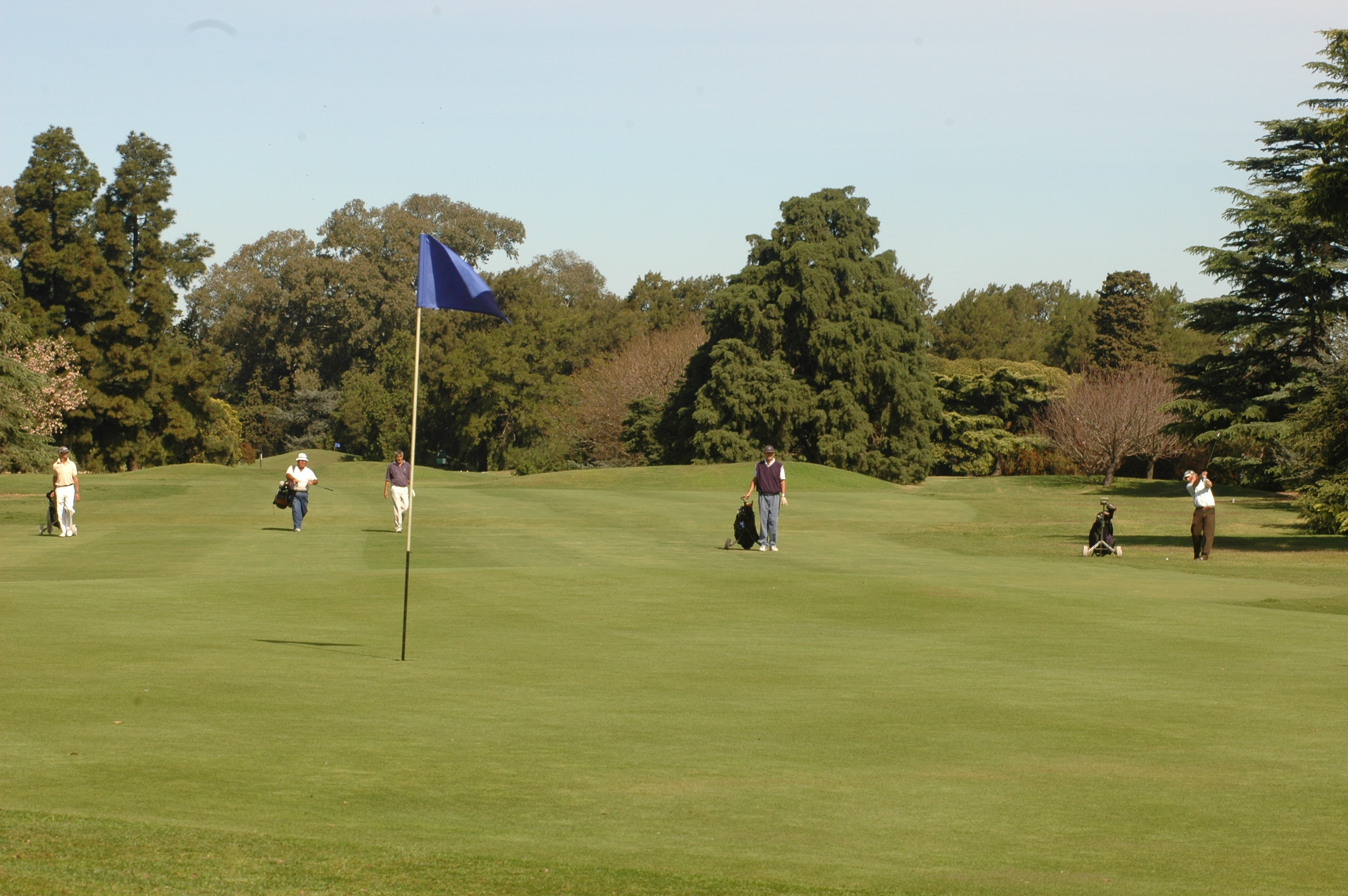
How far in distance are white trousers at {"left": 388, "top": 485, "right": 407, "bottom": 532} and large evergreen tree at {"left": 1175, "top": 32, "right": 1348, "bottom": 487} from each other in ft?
116

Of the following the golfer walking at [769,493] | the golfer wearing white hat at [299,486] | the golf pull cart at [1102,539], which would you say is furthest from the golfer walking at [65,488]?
the golf pull cart at [1102,539]

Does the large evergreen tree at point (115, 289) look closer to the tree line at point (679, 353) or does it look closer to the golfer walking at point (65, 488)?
the tree line at point (679, 353)

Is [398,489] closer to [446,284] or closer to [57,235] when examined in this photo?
[446,284]

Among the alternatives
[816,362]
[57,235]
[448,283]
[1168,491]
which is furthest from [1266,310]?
[57,235]

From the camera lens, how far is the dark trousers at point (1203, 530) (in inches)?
1193

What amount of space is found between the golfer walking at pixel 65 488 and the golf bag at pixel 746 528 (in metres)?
14.6

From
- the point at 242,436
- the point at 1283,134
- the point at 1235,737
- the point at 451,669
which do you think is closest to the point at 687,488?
the point at 1283,134

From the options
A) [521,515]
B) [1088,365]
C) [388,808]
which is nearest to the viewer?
[388,808]

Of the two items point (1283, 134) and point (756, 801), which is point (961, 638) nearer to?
point (756, 801)

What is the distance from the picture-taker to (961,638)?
17.2 meters

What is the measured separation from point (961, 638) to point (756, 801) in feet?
30.4

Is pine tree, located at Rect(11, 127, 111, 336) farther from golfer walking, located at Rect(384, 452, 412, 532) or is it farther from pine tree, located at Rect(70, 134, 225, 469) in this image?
golfer walking, located at Rect(384, 452, 412, 532)

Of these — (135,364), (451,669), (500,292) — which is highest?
(500,292)

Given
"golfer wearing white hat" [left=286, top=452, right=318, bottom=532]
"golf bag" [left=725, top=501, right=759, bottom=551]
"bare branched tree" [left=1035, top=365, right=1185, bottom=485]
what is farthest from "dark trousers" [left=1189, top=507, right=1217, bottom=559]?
"bare branched tree" [left=1035, top=365, right=1185, bottom=485]
